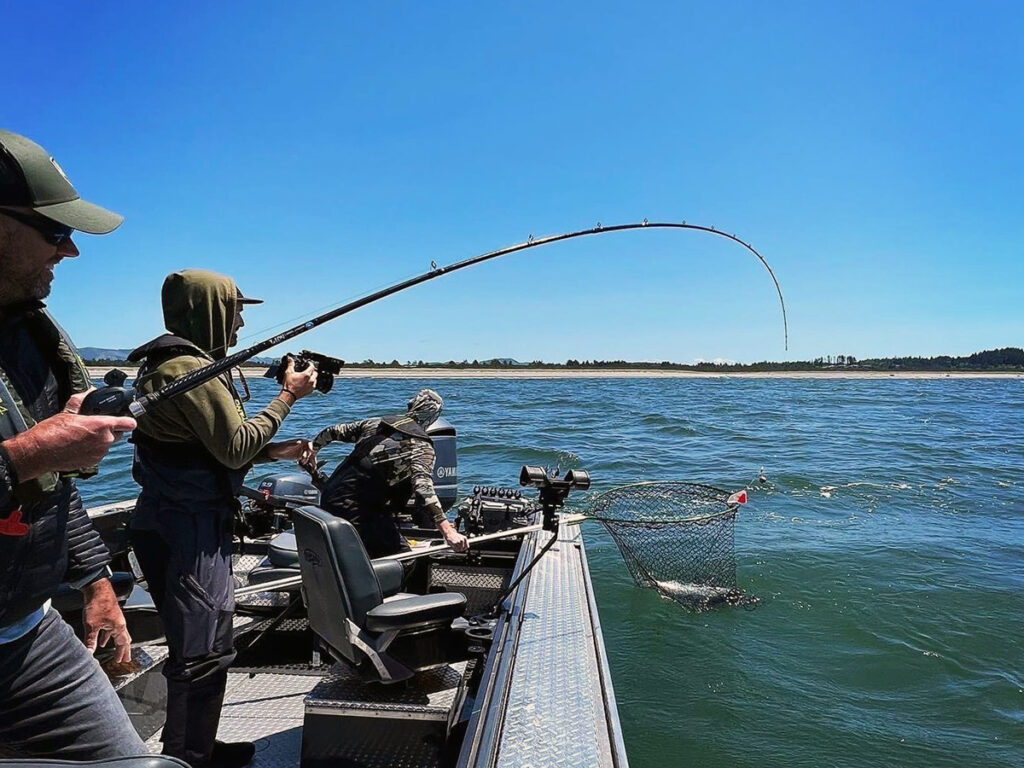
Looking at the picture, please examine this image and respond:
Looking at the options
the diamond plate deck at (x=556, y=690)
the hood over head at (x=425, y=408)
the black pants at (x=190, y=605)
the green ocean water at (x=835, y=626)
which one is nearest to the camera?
the diamond plate deck at (x=556, y=690)

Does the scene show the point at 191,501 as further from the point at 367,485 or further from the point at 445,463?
the point at 445,463

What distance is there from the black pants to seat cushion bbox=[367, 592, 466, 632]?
489 millimetres

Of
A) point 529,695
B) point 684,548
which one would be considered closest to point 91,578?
point 529,695

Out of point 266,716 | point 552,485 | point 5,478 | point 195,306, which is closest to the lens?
point 5,478

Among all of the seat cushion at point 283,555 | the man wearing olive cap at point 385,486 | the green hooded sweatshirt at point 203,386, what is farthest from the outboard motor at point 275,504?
the green hooded sweatshirt at point 203,386

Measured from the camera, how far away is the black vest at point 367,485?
361 cm

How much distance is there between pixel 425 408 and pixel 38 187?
324cm

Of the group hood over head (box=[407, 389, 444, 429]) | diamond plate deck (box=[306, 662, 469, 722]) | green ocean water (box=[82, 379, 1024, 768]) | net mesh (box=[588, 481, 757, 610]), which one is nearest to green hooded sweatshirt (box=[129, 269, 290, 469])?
diamond plate deck (box=[306, 662, 469, 722])

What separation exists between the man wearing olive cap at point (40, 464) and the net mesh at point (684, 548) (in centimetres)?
403

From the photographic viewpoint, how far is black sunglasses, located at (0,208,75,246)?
122cm

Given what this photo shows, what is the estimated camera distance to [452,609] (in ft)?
7.88

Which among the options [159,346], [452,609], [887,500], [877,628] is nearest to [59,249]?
[159,346]

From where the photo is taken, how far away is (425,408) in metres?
4.39

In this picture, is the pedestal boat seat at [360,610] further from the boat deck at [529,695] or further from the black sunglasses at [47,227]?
the black sunglasses at [47,227]
